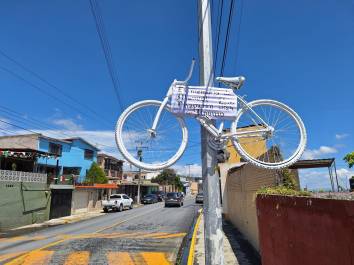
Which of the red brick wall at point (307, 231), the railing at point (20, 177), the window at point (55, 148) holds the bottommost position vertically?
the red brick wall at point (307, 231)

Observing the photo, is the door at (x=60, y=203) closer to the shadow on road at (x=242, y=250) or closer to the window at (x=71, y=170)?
the window at (x=71, y=170)

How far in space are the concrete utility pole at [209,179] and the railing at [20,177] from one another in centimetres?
1919

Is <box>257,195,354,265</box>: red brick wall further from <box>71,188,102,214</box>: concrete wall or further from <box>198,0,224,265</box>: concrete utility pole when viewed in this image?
<box>71,188,102,214</box>: concrete wall

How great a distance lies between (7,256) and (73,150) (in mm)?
32349

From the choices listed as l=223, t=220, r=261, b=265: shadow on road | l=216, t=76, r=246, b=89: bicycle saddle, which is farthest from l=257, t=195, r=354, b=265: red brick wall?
l=216, t=76, r=246, b=89: bicycle saddle

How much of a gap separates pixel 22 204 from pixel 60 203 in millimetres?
6382

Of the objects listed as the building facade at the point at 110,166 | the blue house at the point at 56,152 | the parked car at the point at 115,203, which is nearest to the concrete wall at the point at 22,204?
the blue house at the point at 56,152

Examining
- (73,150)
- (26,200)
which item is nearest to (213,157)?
(26,200)

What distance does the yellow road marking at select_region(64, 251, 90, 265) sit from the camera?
9625mm

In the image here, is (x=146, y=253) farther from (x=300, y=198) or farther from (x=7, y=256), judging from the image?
(x=300, y=198)

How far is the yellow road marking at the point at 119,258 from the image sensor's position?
9.55m

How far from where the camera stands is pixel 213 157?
4965 mm

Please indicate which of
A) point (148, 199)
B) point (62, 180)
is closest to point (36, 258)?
point (62, 180)

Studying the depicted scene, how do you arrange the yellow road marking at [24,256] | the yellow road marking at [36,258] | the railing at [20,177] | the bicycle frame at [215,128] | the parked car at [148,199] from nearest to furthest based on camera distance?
1. the bicycle frame at [215,128]
2. the yellow road marking at [36,258]
3. the yellow road marking at [24,256]
4. the railing at [20,177]
5. the parked car at [148,199]
